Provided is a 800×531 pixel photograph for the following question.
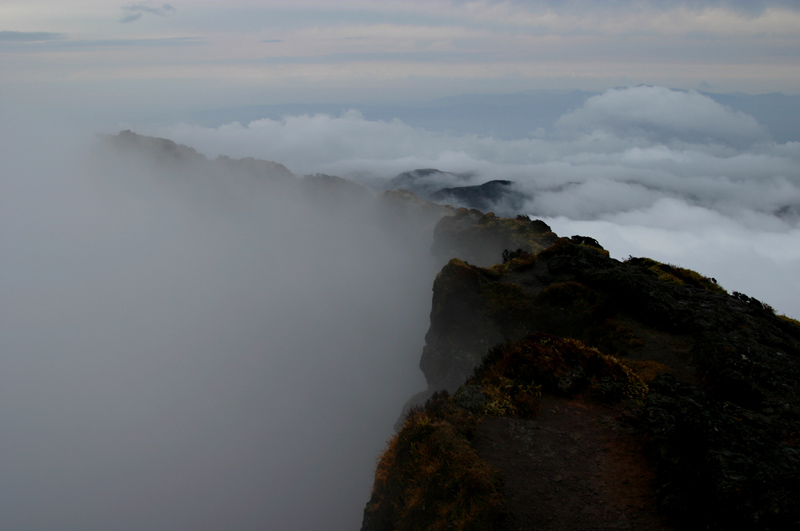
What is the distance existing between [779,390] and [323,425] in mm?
115822

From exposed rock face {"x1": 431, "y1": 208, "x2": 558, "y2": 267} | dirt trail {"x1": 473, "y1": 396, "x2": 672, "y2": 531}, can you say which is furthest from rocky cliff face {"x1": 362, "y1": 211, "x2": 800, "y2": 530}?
exposed rock face {"x1": 431, "y1": 208, "x2": 558, "y2": 267}

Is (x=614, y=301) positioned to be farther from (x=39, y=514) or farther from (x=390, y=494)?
(x=39, y=514)

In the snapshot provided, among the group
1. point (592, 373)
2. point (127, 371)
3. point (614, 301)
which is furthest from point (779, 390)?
point (127, 371)

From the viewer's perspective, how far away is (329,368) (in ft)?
471

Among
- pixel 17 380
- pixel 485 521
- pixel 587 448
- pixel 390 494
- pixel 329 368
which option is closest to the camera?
pixel 485 521

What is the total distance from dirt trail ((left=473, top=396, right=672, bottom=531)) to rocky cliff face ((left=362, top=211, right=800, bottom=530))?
41 mm

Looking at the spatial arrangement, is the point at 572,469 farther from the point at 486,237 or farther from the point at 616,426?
the point at 486,237

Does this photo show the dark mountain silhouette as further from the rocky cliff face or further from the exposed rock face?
the exposed rock face

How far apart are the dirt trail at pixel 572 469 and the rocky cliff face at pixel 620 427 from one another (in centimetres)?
4

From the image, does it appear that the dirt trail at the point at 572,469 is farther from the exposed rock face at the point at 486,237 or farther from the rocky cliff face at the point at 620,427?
the exposed rock face at the point at 486,237

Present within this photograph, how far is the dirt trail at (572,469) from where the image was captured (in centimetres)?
1150

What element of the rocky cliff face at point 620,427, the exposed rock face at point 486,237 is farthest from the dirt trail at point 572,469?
the exposed rock face at point 486,237

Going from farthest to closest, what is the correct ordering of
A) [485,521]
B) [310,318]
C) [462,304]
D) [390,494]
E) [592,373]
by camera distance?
[310,318] < [462,304] < [592,373] < [390,494] < [485,521]

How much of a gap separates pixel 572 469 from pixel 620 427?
290 cm
